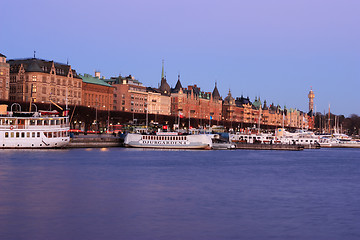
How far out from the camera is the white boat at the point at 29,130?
253ft

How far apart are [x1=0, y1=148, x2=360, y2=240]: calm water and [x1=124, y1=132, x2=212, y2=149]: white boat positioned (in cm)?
3533

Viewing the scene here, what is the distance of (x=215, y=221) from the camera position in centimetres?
2931

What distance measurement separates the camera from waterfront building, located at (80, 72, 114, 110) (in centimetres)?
16629

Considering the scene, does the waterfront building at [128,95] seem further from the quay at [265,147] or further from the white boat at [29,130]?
the white boat at [29,130]

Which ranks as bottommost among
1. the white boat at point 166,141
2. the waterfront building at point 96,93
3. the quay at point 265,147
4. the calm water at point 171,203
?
the calm water at point 171,203

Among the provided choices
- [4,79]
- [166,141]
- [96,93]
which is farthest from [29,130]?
[96,93]

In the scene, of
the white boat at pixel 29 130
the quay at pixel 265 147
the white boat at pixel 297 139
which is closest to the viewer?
the white boat at pixel 29 130

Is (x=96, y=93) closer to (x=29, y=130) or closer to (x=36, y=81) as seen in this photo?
(x=36, y=81)

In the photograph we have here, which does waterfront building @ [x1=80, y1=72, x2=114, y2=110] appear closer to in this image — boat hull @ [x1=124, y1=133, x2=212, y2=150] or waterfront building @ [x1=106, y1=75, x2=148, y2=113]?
waterfront building @ [x1=106, y1=75, x2=148, y2=113]

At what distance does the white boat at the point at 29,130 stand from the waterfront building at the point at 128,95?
102 m

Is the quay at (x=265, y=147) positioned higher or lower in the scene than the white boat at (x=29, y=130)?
lower

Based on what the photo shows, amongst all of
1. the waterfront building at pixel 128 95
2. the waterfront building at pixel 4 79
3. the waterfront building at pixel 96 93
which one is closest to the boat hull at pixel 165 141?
the waterfront building at pixel 4 79

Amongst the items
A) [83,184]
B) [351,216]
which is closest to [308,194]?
[351,216]

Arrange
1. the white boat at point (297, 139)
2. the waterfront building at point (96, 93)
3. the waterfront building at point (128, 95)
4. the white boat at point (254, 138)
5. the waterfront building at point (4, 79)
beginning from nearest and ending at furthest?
the white boat at point (254, 138) → the white boat at point (297, 139) → the waterfront building at point (4, 79) → the waterfront building at point (96, 93) → the waterfront building at point (128, 95)
